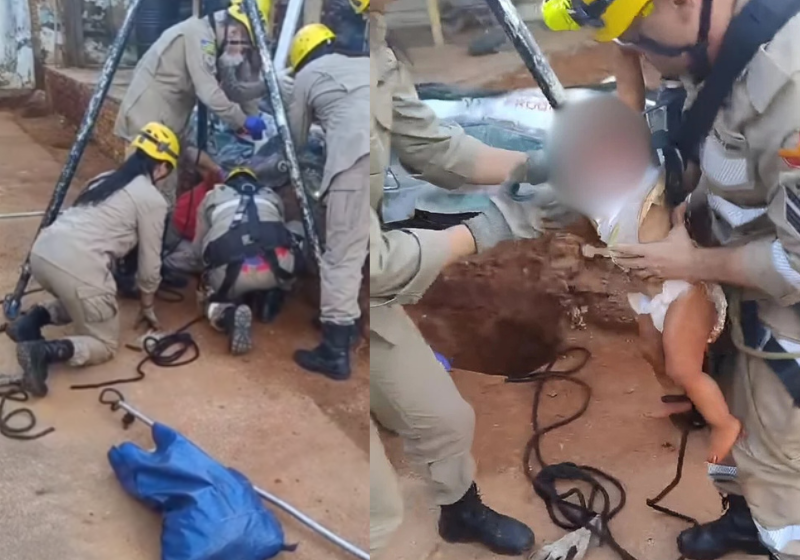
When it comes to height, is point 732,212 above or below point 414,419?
above

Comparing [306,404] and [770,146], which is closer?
[770,146]

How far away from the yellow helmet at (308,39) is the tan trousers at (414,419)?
1651 mm

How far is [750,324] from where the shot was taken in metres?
0.81

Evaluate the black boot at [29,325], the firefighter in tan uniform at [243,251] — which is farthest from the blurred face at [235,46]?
the black boot at [29,325]

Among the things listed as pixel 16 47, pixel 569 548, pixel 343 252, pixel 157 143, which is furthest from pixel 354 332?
pixel 569 548

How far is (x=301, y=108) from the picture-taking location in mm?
2266

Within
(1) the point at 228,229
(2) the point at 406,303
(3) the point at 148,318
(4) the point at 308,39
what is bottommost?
(3) the point at 148,318

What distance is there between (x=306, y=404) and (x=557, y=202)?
1431mm

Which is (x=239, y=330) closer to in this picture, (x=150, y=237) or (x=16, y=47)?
(x=150, y=237)

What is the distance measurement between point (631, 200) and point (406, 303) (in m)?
0.21

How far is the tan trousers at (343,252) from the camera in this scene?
6.57 ft

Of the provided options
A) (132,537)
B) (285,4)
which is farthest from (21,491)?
(285,4)

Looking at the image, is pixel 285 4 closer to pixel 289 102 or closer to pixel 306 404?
pixel 289 102

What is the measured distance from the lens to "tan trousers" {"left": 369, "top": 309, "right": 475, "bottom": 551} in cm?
80
